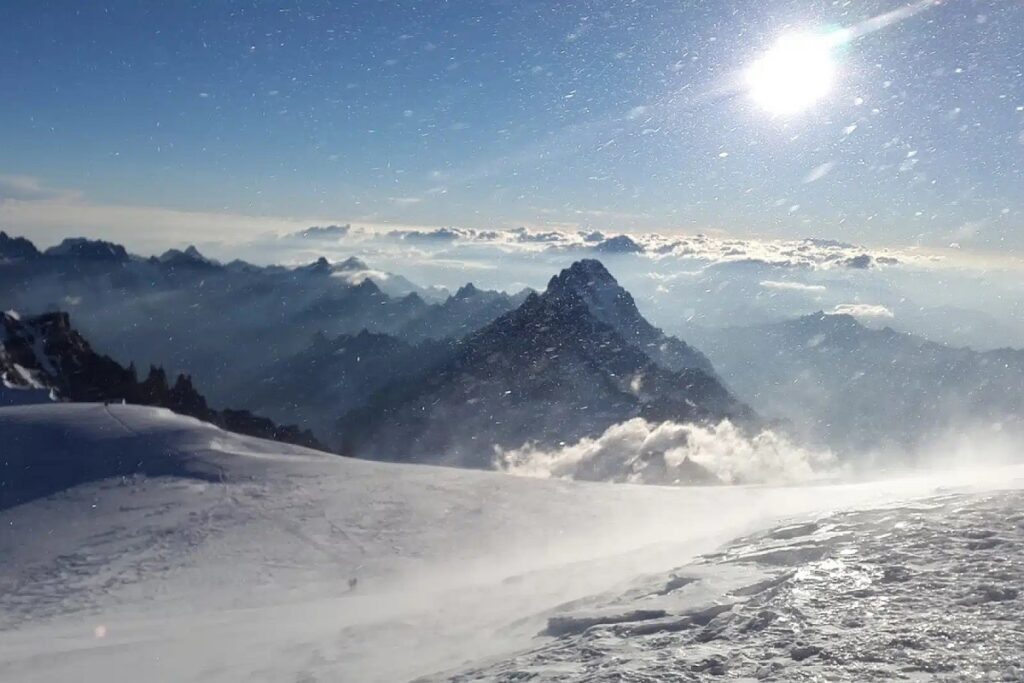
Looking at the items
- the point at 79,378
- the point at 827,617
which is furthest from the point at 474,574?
the point at 79,378

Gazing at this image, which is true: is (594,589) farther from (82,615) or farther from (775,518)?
(82,615)

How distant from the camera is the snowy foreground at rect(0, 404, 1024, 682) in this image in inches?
347

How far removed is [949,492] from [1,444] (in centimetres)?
2367

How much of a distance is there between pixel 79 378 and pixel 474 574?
371 feet

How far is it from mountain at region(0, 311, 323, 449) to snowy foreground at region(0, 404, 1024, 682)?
70.9m

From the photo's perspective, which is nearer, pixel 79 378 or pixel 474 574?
pixel 474 574

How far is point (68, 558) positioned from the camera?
15.1 metres

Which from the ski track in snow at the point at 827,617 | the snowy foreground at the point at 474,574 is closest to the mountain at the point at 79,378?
the snowy foreground at the point at 474,574

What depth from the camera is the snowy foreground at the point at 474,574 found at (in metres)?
8.80

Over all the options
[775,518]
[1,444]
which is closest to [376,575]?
[775,518]

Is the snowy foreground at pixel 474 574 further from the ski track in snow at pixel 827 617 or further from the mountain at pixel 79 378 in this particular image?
the mountain at pixel 79 378

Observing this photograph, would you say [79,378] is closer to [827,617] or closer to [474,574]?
[474,574]

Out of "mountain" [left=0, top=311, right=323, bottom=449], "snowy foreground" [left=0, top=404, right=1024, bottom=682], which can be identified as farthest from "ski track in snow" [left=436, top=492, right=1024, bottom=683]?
"mountain" [left=0, top=311, right=323, bottom=449]

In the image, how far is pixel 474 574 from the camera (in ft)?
50.0
